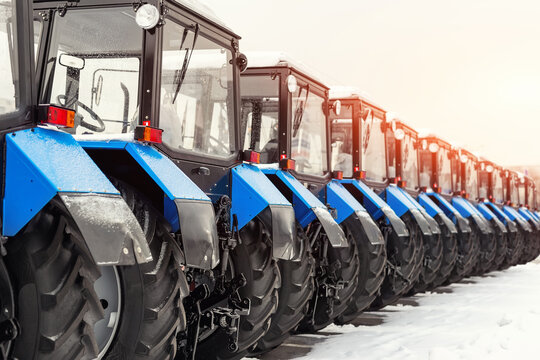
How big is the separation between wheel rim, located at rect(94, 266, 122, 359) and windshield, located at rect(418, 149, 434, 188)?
9500 millimetres

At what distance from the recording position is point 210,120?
17.2 ft

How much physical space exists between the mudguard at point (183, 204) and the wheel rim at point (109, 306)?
0.38m

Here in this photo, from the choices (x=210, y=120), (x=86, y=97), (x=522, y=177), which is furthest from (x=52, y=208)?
(x=522, y=177)

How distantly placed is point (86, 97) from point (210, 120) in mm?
1119

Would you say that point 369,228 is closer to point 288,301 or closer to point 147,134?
point 288,301

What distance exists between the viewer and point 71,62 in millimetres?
4293

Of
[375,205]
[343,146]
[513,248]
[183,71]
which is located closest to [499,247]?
[513,248]

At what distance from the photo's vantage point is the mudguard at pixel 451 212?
1299 cm

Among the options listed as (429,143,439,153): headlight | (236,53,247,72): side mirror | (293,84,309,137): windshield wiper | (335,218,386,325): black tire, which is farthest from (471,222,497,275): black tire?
(236,53,247,72): side mirror

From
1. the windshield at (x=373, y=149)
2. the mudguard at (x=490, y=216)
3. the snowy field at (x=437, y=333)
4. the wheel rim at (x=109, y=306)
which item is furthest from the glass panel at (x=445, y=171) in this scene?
the wheel rim at (x=109, y=306)

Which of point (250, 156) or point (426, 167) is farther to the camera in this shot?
point (426, 167)

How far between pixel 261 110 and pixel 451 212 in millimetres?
6737

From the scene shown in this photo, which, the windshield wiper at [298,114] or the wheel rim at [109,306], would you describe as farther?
the windshield wiper at [298,114]

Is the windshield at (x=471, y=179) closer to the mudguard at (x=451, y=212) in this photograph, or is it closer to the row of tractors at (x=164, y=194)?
the mudguard at (x=451, y=212)
